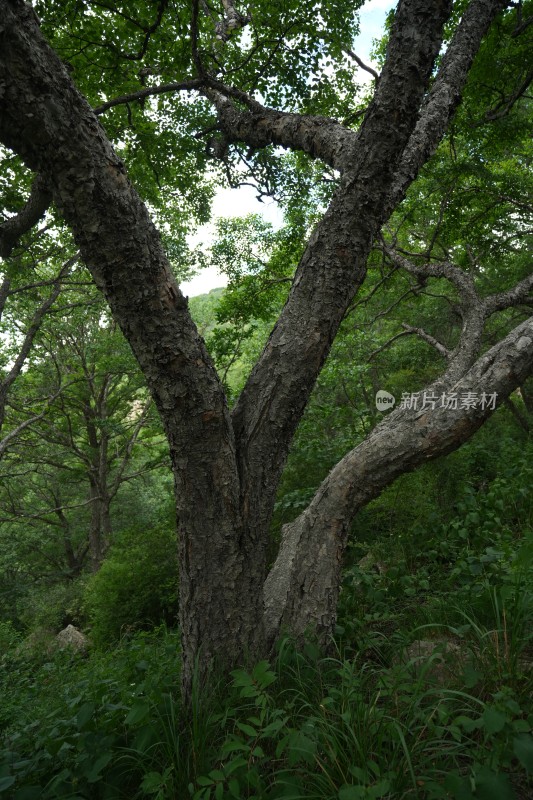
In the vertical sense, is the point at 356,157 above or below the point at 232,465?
above

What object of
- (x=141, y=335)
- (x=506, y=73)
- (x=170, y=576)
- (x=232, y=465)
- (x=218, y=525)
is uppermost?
(x=506, y=73)

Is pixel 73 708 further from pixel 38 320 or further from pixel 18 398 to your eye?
pixel 18 398

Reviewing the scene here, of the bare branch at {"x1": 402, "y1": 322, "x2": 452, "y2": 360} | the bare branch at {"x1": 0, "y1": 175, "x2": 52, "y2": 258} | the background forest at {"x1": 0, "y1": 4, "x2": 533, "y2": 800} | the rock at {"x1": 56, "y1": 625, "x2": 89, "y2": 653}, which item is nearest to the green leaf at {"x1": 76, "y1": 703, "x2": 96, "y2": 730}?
the background forest at {"x1": 0, "y1": 4, "x2": 533, "y2": 800}

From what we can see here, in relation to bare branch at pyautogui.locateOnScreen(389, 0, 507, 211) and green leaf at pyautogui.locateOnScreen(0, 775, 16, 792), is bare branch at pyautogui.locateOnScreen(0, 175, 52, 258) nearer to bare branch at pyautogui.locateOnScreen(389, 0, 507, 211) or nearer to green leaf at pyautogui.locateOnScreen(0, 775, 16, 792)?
bare branch at pyautogui.locateOnScreen(389, 0, 507, 211)

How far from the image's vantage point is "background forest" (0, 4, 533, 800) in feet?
4.95

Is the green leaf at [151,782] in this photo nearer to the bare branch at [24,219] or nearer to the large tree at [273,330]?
the large tree at [273,330]

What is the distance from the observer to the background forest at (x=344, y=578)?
1.51 m

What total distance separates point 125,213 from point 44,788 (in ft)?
6.85

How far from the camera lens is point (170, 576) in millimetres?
7223

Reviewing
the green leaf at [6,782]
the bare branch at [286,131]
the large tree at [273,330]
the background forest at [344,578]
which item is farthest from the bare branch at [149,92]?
the green leaf at [6,782]

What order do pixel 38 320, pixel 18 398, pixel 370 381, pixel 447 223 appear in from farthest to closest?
pixel 370 381, pixel 18 398, pixel 38 320, pixel 447 223

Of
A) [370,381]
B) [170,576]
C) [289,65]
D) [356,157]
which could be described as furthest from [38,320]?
[370,381]

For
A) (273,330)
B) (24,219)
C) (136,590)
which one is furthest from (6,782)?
(136,590)

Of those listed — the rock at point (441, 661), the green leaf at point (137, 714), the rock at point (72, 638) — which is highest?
the green leaf at point (137, 714)
